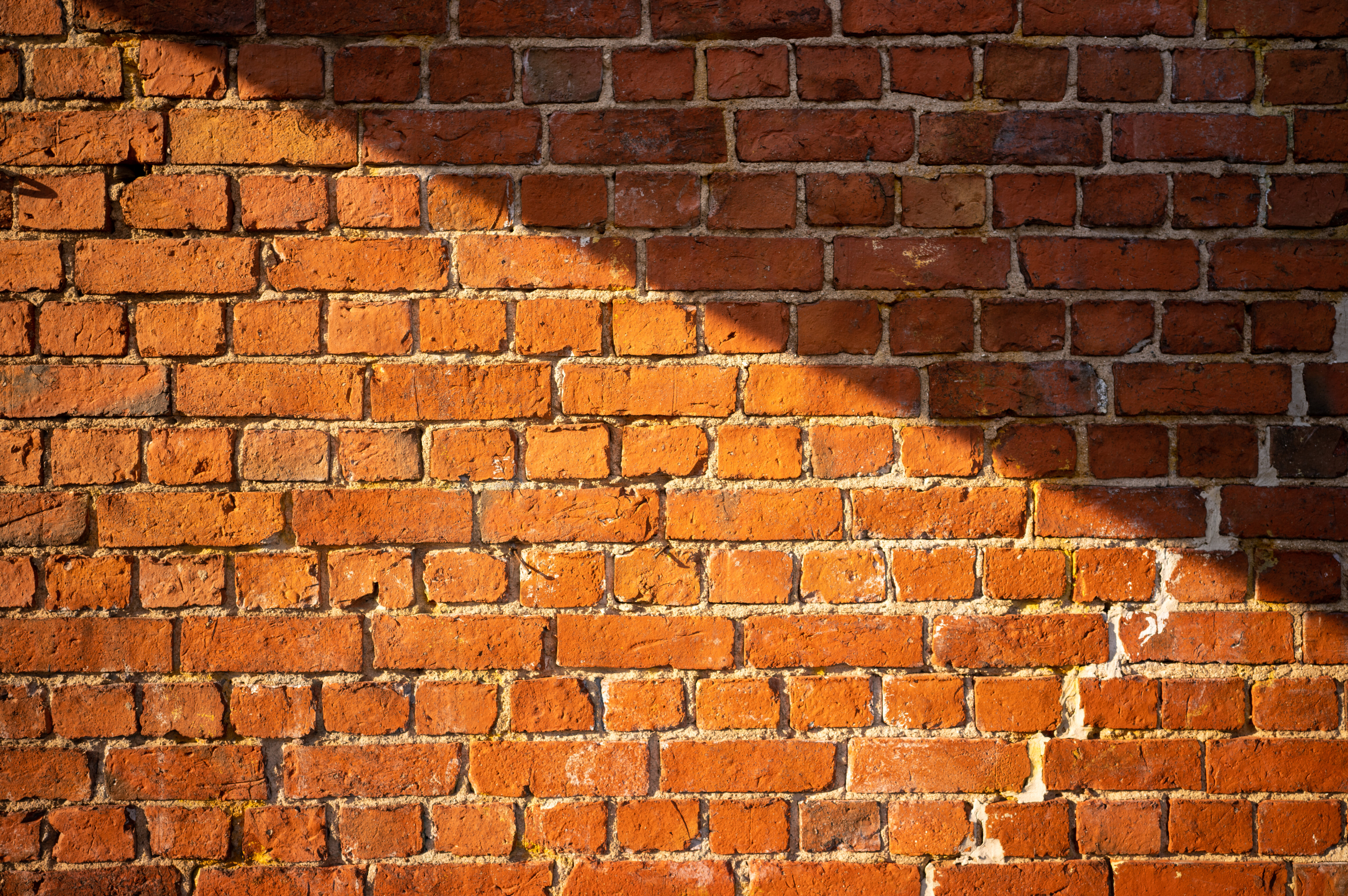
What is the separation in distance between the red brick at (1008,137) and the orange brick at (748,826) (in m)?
1.08

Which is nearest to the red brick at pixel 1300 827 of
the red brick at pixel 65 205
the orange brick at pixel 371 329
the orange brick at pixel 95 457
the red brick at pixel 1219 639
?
the red brick at pixel 1219 639

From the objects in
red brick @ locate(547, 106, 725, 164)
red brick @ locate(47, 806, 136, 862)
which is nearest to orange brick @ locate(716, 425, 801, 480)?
red brick @ locate(547, 106, 725, 164)

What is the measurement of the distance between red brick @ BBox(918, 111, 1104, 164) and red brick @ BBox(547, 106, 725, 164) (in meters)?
0.35

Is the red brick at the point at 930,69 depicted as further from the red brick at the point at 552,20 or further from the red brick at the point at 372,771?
the red brick at the point at 372,771

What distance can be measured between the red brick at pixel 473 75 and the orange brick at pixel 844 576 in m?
0.90

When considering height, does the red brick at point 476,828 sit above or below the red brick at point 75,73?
below

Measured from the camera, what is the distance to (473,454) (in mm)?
1496

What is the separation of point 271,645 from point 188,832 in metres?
0.33

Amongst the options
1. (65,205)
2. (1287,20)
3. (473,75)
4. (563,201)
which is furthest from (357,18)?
(1287,20)

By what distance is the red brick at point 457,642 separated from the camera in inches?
58.9

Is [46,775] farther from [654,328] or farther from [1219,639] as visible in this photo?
[1219,639]

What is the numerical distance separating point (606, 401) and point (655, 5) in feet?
2.12

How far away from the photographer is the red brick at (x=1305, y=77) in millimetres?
1503

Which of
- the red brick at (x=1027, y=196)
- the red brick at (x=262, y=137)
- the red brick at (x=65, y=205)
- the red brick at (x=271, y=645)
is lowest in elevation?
the red brick at (x=271, y=645)
